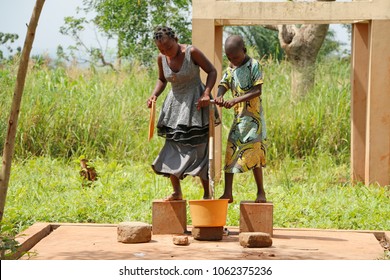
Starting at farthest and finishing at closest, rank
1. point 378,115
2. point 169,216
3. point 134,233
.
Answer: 1. point 378,115
2. point 169,216
3. point 134,233

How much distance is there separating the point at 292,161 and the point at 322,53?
13.4 metres

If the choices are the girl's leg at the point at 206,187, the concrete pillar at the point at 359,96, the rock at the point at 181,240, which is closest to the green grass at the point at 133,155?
the concrete pillar at the point at 359,96

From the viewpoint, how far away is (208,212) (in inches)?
285

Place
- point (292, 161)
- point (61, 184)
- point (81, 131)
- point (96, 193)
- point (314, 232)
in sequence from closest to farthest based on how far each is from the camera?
point (314, 232) < point (96, 193) < point (61, 184) < point (292, 161) < point (81, 131)

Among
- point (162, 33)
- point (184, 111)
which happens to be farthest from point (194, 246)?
point (162, 33)

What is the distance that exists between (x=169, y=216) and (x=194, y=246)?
1.98ft

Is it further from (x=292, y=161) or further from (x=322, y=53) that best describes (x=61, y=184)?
(x=322, y=53)

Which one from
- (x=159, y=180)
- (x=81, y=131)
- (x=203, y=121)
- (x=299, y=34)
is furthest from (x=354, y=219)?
(x=299, y=34)

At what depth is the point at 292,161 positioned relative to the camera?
38.7ft

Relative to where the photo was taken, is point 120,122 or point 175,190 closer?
point 175,190

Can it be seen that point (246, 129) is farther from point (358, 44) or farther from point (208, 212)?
point (358, 44)

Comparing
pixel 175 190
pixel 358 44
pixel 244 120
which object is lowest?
pixel 175 190

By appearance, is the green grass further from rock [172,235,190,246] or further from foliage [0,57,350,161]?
rock [172,235,190,246]

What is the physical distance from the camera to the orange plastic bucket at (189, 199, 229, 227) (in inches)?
284
